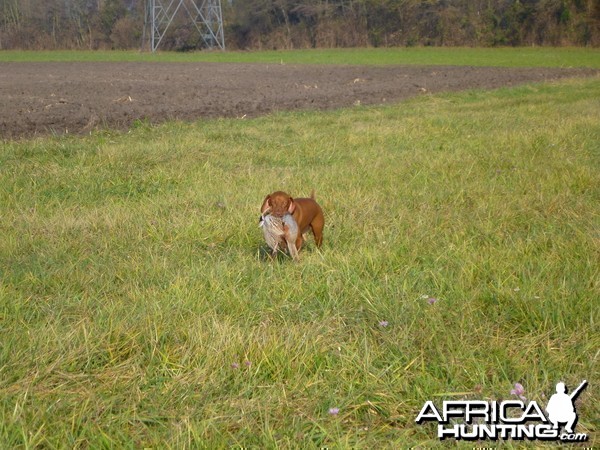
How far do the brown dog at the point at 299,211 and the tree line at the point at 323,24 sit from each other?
1792 inches

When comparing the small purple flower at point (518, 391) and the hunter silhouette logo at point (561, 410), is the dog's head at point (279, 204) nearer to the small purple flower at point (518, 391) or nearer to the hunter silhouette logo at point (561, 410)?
the small purple flower at point (518, 391)

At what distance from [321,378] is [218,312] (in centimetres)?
82

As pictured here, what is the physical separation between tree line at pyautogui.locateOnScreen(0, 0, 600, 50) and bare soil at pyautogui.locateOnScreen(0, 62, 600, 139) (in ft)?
68.9

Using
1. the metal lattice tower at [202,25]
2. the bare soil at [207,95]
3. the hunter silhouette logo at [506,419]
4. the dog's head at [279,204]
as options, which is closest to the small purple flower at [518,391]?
the hunter silhouette logo at [506,419]

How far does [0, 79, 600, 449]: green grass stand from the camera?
252cm

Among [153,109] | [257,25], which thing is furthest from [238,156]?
[257,25]

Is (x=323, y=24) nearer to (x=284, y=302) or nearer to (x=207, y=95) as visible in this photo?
(x=207, y=95)

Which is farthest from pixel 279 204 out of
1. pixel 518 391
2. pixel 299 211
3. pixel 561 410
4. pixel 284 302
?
pixel 561 410

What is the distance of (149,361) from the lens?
2914 millimetres

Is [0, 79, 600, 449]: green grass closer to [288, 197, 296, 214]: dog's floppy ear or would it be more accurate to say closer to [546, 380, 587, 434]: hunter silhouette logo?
[546, 380, 587, 434]: hunter silhouette logo

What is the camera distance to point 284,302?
3520 mm

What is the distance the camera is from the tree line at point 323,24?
156 ft

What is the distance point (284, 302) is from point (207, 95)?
15.9 meters

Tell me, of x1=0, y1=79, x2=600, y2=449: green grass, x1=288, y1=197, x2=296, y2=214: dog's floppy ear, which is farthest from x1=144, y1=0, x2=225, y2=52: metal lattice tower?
x1=288, y1=197, x2=296, y2=214: dog's floppy ear
